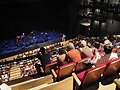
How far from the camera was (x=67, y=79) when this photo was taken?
14.1 ft

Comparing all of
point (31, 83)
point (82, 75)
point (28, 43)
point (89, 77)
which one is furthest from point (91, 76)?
point (28, 43)

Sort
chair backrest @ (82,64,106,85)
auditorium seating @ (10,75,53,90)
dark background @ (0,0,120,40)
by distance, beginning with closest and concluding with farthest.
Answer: chair backrest @ (82,64,106,85) → auditorium seating @ (10,75,53,90) → dark background @ (0,0,120,40)

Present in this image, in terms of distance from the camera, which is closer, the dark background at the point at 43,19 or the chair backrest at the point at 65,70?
the chair backrest at the point at 65,70

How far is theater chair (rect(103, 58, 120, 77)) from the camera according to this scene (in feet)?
12.0

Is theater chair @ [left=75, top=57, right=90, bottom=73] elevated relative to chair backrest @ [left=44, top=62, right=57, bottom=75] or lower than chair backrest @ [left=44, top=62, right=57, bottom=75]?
elevated

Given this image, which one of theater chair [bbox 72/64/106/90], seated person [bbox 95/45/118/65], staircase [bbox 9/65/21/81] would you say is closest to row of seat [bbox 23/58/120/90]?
theater chair [bbox 72/64/106/90]

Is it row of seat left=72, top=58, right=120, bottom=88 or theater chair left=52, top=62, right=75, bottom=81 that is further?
theater chair left=52, top=62, right=75, bottom=81

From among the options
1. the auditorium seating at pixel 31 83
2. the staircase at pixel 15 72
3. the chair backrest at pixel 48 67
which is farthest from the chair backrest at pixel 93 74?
the staircase at pixel 15 72

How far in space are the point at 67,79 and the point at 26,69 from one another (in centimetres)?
338

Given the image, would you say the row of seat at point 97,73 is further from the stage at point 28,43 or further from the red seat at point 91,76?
the stage at point 28,43

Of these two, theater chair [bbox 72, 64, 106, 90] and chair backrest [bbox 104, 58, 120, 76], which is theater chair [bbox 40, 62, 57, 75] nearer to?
theater chair [bbox 72, 64, 106, 90]

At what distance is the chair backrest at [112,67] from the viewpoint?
3639 millimetres

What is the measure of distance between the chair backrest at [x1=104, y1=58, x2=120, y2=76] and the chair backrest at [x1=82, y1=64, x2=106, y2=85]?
0.14 meters

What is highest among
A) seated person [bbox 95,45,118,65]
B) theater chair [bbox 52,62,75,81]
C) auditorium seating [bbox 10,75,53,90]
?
seated person [bbox 95,45,118,65]
